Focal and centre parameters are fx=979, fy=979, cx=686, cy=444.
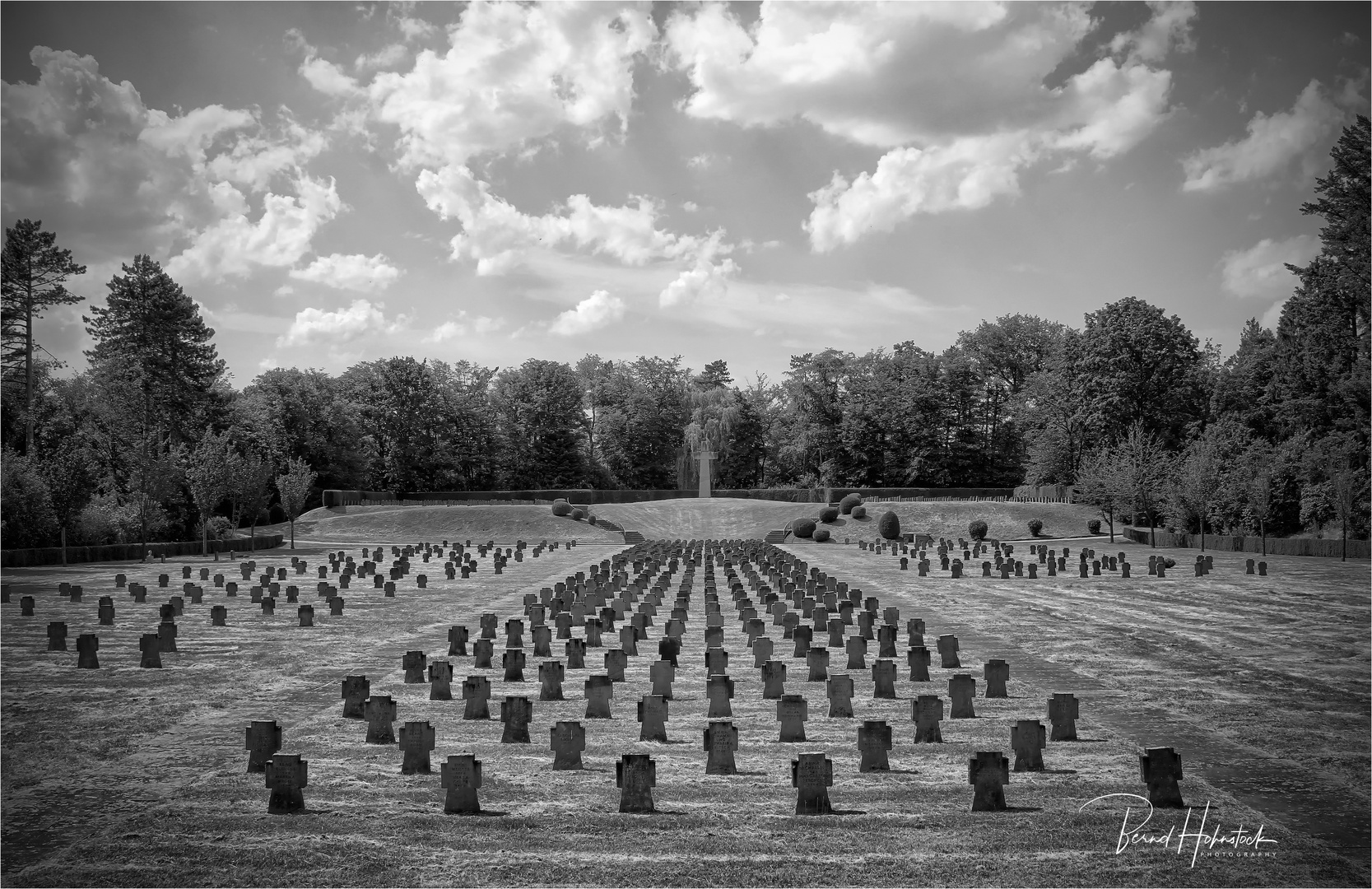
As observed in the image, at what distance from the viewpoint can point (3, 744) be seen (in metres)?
9.52

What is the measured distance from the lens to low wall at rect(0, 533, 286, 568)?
1406 inches

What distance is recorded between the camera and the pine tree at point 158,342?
63.8 metres

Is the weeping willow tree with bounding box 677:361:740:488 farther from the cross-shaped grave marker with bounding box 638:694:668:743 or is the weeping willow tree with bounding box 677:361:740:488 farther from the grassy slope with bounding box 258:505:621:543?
the cross-shaped grave marker with bounding box 638:694:668:743

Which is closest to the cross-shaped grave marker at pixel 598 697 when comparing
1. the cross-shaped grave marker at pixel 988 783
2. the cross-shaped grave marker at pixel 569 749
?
the cross-shaped grave marker at pixel 569 749

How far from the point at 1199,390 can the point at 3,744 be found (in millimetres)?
77618

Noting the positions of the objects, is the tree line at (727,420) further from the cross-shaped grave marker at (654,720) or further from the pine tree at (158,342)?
the cross-shaped grave marker at (654,720)

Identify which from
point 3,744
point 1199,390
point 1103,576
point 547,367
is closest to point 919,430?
point 1199,390

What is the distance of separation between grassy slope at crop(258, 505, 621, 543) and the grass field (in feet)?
148

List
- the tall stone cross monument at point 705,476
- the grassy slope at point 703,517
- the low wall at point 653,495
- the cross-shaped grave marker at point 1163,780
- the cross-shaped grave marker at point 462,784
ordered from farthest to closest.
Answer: the tall stone cross monument at point 705,476 → the low wall at point 653,495 → the grassy slope at point 703,517 → the cross-shaped grave marker at point 1163,780 → the cross-shaped grave marker at point 462,784

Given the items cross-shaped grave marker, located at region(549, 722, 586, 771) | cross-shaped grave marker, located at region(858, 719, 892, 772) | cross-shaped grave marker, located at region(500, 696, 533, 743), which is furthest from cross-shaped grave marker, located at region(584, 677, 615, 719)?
cross-shaped grave marker, located at region(858, 719, 892, 772)

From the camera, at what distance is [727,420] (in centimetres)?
9712

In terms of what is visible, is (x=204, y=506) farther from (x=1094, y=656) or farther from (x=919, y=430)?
(x=919, y=430)

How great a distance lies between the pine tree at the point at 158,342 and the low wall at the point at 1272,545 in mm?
60025

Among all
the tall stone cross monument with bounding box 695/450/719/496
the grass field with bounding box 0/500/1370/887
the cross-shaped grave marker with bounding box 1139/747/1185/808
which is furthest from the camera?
the tall stone cross monument with bounding box 695/450/719/496
